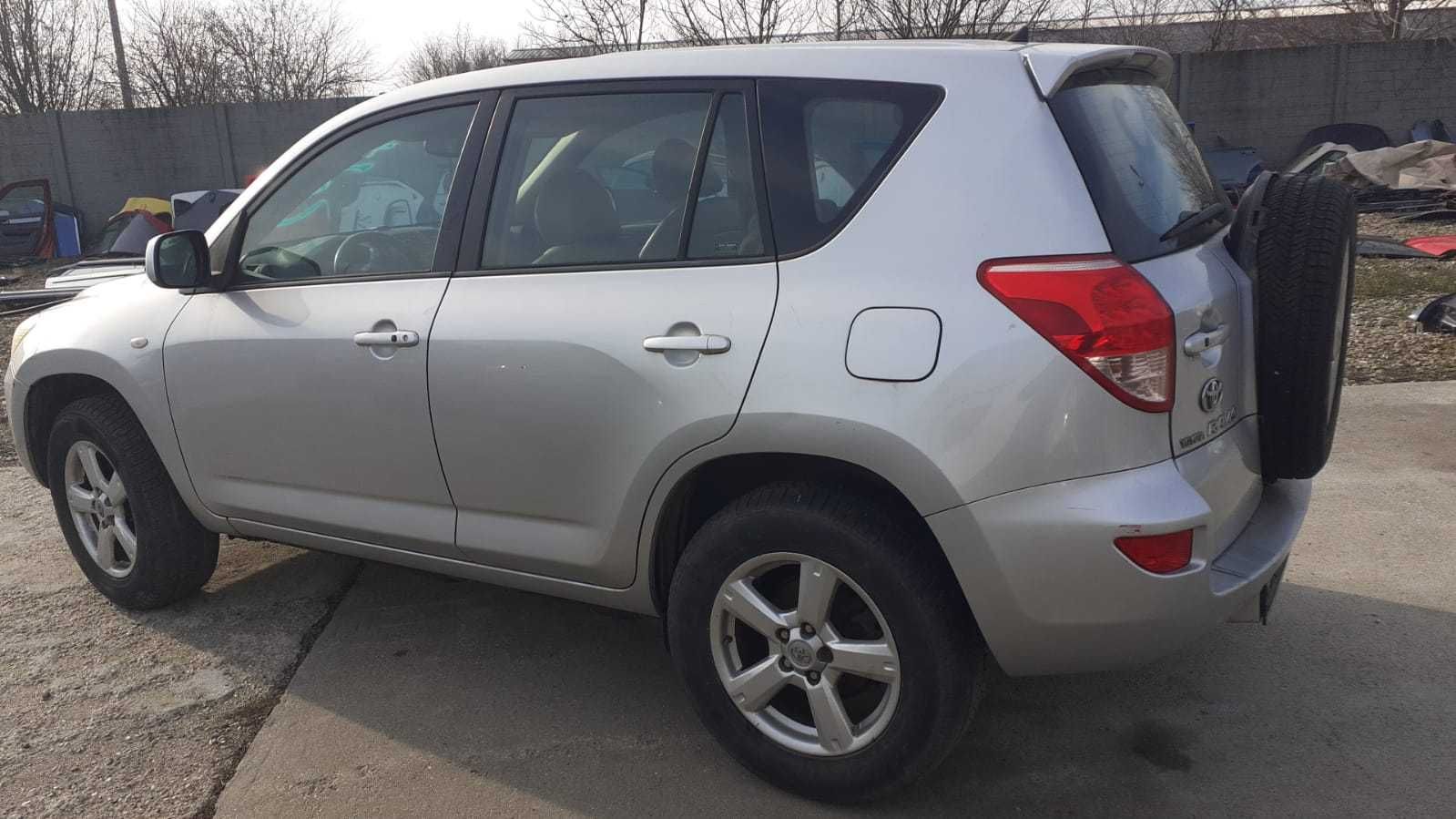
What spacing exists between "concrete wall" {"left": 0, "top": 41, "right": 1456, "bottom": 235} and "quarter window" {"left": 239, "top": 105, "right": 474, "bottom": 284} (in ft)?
60.9

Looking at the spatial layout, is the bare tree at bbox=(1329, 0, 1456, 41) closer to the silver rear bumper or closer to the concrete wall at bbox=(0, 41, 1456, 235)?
the concrete wall at bbox=(0, 41, 1456, 235)

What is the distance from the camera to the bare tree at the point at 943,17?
1995cm

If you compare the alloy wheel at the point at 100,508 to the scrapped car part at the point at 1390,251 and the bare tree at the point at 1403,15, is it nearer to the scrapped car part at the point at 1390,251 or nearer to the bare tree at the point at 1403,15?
the scrapped car part at the point at 1390,251

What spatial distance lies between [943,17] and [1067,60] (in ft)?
61.7

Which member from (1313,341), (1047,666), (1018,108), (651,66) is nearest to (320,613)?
(651,66)

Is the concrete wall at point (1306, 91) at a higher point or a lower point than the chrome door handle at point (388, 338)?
higher

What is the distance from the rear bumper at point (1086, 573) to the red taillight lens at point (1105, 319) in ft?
0.59

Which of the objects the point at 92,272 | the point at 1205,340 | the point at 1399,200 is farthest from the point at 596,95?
the point at 1399,200

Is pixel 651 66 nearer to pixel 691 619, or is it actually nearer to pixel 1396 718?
pixel 691 619

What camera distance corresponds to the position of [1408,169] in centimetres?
1471

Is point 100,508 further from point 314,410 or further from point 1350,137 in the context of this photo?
point 1350,137

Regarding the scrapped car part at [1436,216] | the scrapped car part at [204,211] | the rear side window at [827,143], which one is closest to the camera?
the rear side window at [827,143]

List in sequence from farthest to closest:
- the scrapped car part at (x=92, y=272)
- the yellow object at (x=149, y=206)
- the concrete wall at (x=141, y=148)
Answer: the concrete wall at (x=141, y=148)
the yellow object at (x=149, y=206)
the scrapped car part at (x=92, y=272)

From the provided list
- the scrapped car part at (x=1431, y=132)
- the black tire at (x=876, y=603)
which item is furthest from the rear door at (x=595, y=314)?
the scrapped car part at (x=1431, y=132)
